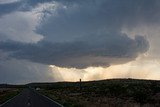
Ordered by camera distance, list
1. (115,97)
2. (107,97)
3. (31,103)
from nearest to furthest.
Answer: (31,103)
(107,97)
(115,97)

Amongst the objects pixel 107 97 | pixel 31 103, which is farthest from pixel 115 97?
pixel 31 103

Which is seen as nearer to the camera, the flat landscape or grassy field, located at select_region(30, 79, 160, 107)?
grassy field, located at select_region(30, 79, 160, 107)

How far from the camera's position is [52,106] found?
38.5 m

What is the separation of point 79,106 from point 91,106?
159 cm

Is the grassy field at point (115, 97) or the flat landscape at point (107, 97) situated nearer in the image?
the grassy field at point (115, 97)

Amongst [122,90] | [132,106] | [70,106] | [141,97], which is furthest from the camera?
[122,90]

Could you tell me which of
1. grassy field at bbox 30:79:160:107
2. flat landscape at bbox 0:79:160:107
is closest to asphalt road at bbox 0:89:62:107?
flat landscape at bbox 0:79:160:107

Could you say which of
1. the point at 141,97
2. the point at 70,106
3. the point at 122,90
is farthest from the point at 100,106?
the point at 122,90

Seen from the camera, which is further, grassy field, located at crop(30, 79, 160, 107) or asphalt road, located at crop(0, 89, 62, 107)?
asphalt road, located at crop(0, 89, 62, 107)

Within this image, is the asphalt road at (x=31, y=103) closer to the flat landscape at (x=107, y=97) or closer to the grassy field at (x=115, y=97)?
the flat landscape at (x=107, y=97)

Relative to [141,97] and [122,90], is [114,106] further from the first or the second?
[122,90]

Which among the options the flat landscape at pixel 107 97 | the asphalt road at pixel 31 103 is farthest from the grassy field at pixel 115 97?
the asphalt road at pixel 31 103

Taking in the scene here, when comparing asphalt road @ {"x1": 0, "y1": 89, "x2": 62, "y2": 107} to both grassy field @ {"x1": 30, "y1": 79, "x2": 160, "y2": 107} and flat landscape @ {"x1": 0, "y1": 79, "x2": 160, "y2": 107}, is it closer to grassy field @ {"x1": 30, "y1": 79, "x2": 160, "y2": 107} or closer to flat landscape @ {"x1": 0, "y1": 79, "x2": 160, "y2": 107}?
flat landscape @ {"x1": 0, "y1": 79, "x2": 160, "y2": 107}

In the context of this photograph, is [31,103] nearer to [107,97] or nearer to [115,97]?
[107,97]
